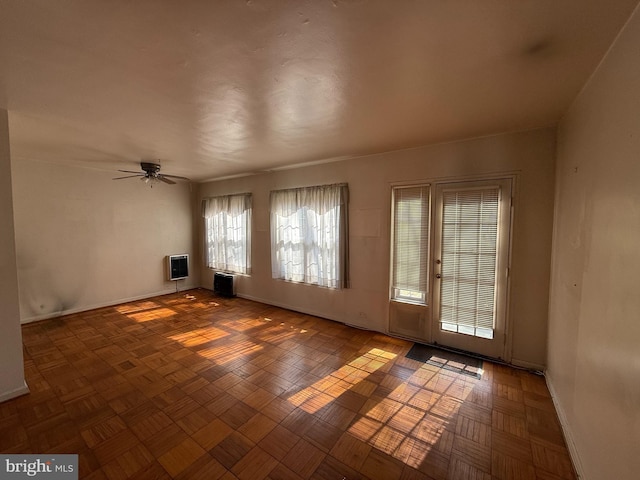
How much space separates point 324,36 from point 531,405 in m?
3.02

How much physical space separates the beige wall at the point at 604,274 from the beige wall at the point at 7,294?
3.99 metres

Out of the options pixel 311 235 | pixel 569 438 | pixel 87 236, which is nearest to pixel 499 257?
pixel 569 438

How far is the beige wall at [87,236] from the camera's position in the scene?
150 inches

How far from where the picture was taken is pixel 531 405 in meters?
2.12

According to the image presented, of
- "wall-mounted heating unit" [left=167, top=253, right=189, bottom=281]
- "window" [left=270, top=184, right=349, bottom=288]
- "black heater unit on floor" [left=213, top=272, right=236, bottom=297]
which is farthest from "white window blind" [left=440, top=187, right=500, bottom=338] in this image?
"wall-mounted heating unit" [left=167, top=253, right=189, bottom=281]

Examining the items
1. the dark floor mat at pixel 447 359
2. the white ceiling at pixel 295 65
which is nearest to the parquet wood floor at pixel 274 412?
the dark floor mat at pixel 447 359

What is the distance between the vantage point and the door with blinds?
2.70m

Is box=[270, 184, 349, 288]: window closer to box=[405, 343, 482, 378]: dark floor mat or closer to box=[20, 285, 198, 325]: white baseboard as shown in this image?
box=[405, 343, 482, 378]: dark floor mat

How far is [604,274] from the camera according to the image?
135 cm

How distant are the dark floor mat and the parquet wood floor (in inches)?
4.6

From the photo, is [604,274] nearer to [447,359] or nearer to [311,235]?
[447,359]

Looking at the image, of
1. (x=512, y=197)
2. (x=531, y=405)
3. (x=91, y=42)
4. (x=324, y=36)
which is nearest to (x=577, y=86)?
(x=512, y=197)

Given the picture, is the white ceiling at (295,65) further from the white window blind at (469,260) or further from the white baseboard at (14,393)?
the white baseboard at (14,393)

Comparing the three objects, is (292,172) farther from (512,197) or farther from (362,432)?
(362,432)
